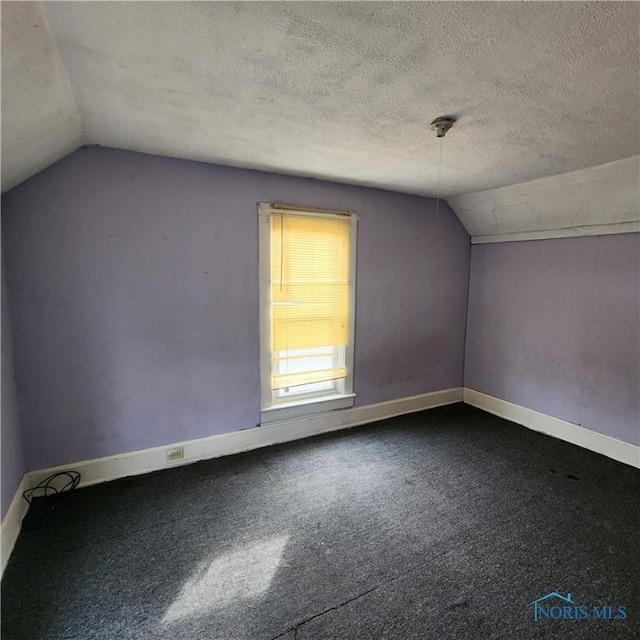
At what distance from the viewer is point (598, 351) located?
2980mm

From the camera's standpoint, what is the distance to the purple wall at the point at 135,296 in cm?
221

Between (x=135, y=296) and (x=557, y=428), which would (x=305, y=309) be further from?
(x=557, y=428)

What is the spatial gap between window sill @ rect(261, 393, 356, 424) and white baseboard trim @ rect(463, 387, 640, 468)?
1.60m

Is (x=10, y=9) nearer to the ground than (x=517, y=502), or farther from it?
farther from it

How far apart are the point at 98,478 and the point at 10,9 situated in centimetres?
256

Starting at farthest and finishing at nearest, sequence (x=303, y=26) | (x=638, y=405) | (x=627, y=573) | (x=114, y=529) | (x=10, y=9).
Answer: (x=638, y=405) → (x=114, y=529) → (x=627, y=573) → (x=303, y=26) → (x=10, y=9)

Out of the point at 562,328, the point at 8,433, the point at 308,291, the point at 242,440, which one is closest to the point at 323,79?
the point at 308,291

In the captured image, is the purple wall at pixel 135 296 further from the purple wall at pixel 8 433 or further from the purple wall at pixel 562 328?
the purple wall at pixel 562 328

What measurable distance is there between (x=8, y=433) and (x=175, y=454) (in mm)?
1028

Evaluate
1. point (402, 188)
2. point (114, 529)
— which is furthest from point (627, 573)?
point (402, 188)

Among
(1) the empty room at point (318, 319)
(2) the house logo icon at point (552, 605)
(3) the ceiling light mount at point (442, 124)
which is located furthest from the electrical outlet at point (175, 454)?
(3) the ceiling light mount at point (442, 124)

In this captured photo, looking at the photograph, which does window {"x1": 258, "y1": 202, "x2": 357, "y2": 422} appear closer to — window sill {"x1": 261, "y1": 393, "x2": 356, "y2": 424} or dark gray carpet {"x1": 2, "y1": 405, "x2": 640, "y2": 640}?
window sill {"x1": 261, "y1": 393, "x2": 356, "y2": 424}

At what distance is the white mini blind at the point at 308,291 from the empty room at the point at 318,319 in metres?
0.02

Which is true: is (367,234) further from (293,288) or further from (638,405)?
(638,405)
